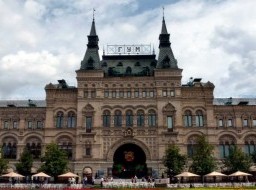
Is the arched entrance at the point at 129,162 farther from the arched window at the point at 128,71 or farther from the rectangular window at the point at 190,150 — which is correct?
the arched window at the point at 128,71

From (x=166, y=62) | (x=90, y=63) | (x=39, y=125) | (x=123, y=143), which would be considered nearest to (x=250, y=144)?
(x=166, y=62)

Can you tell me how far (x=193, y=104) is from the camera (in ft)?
257

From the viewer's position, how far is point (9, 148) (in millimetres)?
79062

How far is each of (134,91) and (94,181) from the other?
2150 cm

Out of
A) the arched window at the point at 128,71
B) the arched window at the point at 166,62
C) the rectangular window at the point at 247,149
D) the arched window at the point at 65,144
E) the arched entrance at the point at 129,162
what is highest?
the arched window at the point at 166,62

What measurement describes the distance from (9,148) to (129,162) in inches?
980

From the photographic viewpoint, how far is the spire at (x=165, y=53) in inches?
3130

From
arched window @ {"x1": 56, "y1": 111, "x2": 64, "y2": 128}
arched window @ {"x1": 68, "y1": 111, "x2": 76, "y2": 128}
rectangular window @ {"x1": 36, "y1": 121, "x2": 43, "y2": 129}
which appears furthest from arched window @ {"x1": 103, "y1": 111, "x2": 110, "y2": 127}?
rectangular window @ {"x1": 36, "y1": 121, "x2": 43, "y2": 129}

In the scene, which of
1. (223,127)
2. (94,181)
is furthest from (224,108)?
(94,181)

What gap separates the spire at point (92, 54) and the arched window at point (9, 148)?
2109 cm

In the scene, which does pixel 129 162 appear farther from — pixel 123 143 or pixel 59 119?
pixel 59 119

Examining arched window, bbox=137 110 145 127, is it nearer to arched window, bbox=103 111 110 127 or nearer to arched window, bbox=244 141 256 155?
arched window, bbox=103 111 110 127

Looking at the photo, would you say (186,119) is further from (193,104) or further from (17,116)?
(17,116)

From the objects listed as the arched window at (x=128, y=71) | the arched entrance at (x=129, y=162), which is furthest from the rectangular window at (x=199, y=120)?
the arched window at (x=128, y=71)
